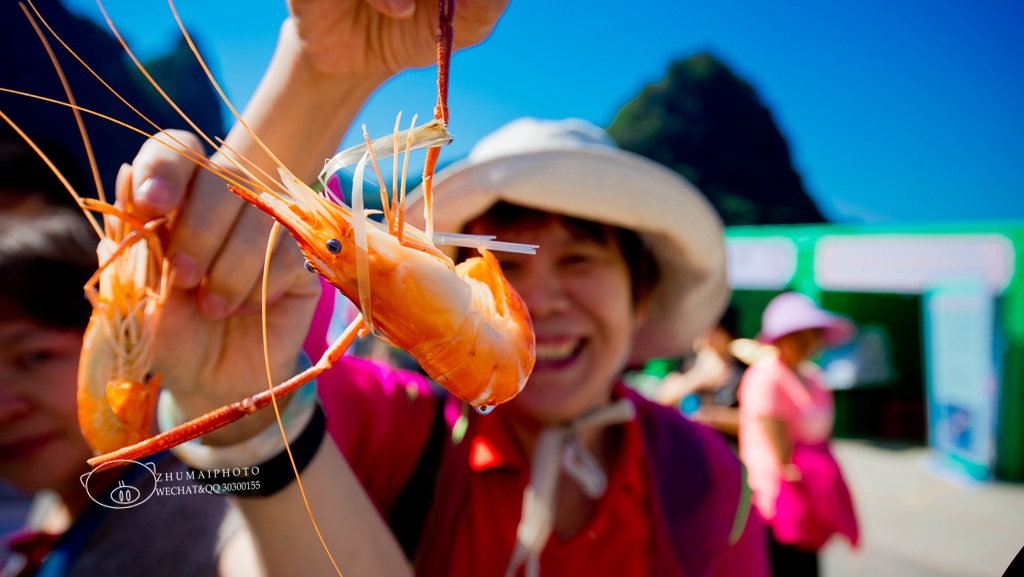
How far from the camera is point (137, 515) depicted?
0.65 meters

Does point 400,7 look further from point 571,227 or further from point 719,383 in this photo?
point 719,383

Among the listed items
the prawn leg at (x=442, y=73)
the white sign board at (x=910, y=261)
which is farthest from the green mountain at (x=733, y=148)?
the prawn leg at (x=442, y=73)

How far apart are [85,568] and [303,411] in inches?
13.7

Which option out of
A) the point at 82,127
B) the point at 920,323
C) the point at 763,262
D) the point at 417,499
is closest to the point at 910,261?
the point at 763,262

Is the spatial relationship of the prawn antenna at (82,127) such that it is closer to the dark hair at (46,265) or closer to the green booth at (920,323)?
the dark hair at (46,265)

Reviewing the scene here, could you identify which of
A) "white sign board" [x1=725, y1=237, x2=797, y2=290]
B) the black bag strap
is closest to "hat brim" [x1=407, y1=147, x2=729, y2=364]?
the black bag strap

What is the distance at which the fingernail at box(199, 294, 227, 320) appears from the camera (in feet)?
1.91

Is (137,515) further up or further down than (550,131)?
further down

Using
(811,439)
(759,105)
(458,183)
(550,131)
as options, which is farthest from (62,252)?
(759,105)

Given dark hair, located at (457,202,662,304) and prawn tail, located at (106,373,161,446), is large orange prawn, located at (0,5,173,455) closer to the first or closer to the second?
prawn tail, located at (106,373,161,446)

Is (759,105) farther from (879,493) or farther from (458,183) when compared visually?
(458,183)

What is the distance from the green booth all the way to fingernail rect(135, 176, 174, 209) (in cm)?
515

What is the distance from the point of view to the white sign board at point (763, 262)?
5.52 meters

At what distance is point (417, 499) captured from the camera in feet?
3.08
